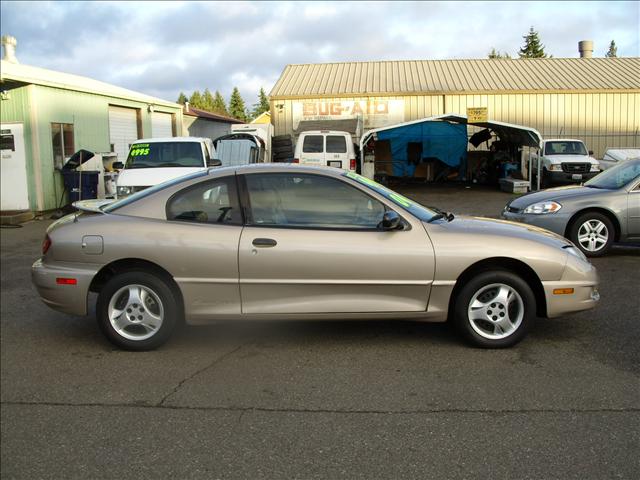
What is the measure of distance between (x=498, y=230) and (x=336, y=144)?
1433 cm

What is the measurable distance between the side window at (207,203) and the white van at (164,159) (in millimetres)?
7012

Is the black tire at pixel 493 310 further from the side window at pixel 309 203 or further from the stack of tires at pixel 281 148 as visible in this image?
the stack of tires at pixel 281 148

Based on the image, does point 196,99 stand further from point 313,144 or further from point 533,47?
point 313,144

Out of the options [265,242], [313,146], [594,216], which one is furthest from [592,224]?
[313,146]

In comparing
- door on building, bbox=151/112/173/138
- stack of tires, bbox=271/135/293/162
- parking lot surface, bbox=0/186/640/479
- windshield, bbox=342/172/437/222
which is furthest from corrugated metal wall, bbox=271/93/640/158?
windshield, bbox=342/172/437/222

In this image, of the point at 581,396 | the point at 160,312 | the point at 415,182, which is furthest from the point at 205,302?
the point at 415,182

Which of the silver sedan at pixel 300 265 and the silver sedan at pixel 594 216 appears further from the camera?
the silver sedan at pixel 594 216

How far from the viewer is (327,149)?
62.5ft

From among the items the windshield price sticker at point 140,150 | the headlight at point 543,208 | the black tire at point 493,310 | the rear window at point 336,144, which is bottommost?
the black tire at point 493,310

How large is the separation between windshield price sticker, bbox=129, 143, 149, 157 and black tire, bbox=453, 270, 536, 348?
944 cm

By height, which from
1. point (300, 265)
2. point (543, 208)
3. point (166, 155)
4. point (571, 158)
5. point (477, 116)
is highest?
point (477, 116)

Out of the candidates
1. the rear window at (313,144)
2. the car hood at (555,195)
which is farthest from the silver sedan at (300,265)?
the rear window at (313,144)

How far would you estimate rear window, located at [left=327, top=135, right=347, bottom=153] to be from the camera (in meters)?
19.1

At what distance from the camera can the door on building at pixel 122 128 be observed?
66.5 ft
